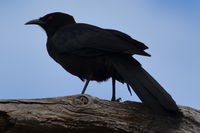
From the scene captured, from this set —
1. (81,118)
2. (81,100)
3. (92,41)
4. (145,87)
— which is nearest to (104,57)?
(92,41)

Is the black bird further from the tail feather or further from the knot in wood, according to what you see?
the knot in wood

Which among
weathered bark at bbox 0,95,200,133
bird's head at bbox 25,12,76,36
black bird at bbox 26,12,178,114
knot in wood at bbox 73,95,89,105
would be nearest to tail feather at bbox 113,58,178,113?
black bird at bbox 26,12,178,114

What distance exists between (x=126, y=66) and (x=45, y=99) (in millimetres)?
1281

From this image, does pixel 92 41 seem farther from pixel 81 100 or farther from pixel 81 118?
pixel 81 118

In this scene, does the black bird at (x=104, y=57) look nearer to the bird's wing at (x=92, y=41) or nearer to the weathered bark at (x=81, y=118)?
the bird's wing at (x=92, y=41)

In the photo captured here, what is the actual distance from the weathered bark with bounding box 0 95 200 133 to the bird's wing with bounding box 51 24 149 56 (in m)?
1.00

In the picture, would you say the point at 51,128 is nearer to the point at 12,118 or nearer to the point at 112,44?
the point at 12,118

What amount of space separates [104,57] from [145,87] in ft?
3.94

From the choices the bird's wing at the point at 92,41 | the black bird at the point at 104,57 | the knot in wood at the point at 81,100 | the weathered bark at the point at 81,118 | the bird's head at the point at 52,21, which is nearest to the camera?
the weathered bark at the point at 81,118

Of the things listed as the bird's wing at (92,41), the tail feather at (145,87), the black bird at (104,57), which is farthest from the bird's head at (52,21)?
→ the tail feather at (145,87)

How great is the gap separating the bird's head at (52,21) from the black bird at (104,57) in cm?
2

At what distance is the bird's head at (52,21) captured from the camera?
798 centimetres

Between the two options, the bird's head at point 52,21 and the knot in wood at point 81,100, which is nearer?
the knot in wood at point 81,100

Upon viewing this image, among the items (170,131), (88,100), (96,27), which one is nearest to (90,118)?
(88,100)
